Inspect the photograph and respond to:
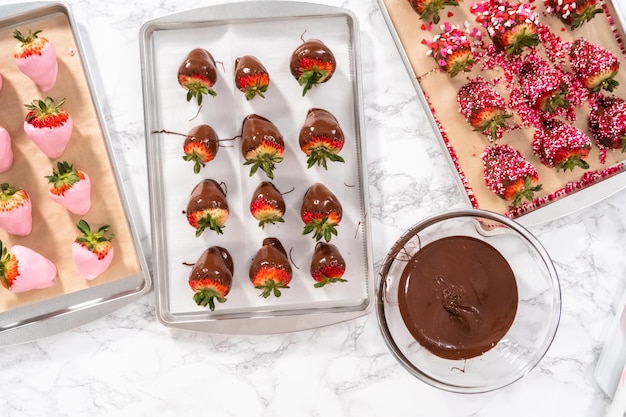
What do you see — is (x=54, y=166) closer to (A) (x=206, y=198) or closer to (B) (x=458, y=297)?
(A) (x=206, y=198)

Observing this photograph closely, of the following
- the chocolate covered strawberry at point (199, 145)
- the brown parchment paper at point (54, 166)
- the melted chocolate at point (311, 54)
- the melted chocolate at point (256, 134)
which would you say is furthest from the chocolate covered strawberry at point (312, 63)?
the brown parchment paper at point (54, 166)

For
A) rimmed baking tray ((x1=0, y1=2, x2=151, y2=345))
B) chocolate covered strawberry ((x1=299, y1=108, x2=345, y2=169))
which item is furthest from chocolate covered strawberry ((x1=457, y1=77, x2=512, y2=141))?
rimmed baking tray ((x1=0, y1=2, x2=151, y2=345))

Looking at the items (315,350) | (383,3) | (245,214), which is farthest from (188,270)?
(383,3)

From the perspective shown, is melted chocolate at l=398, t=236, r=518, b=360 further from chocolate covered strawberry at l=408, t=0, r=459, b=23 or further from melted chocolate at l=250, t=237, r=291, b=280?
chocolate covered strawberry at l=408, t=0, r=459, b=23

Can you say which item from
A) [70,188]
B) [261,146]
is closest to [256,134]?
[261,146]

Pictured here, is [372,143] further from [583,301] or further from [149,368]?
[149,368]
